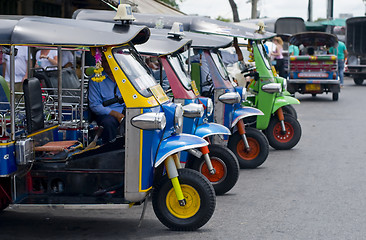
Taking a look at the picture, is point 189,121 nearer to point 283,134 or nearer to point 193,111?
point 193,111

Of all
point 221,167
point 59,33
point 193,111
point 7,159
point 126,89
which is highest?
point 59,33

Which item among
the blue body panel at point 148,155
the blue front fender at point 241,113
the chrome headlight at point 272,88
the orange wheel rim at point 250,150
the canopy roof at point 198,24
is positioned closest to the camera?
the blue body panel at point 148,155

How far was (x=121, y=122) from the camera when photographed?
22.0 feet

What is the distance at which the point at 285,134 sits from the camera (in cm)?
1124

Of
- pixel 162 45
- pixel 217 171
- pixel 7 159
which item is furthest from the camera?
pixel 217 171

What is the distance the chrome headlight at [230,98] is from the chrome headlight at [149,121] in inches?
137

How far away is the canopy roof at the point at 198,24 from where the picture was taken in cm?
1104

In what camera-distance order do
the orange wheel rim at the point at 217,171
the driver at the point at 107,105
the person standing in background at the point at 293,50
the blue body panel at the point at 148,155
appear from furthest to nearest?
the person standing in background at the point at 293,50
the orange wheel rim at the point at 217,171
the driver at the point at 107,105
the blue body panel at the point at 148,155

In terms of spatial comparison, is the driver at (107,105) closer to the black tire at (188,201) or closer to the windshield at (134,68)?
the windshield at (134,68)

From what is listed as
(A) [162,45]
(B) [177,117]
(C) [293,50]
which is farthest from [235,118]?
(C) [293,50]

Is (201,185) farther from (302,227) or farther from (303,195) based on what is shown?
(303,195)

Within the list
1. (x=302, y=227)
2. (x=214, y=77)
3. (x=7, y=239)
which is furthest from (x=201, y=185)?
(x=214, y=77)

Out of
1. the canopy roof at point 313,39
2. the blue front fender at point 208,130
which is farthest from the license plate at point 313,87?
the blue front fender at point 208,130

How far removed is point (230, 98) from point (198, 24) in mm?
3709
